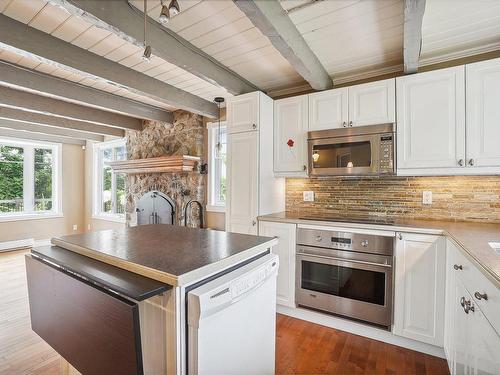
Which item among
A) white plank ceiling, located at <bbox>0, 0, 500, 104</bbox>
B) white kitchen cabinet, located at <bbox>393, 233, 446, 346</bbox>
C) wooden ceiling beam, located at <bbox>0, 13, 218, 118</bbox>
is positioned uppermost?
white plank ceiling, located at <bbox>0, 0, 500, 104</bbox>

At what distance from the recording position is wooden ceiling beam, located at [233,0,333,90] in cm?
149

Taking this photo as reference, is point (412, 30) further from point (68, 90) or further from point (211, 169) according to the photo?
point (68, 90)

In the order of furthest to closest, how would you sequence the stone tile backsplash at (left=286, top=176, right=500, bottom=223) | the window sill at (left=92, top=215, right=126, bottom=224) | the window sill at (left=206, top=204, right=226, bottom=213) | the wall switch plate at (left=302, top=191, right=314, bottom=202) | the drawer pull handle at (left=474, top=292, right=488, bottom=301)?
the window sill at (left=92, top=215, right=126, bottom=224)
the window sill at (left=206, top=204, right=226, bottom=213)
the wall switch plate at (left=302, top=191, right=314, bottom=202)
the stone tile backsplash at (left=286, top=176, right=500, bottom=223)
the drawer pull handle at (left=474, top=292, right=488, bottom=301)

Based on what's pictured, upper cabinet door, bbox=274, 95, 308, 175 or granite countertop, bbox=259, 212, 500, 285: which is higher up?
upper cabinet door, bbox=274, 95, 308, 175

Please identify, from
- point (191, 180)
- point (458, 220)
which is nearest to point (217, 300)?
point (458, 220)

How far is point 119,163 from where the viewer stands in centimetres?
481

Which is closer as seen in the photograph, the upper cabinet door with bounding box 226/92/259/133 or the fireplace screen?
the upper cabinet door with bounding box 226/92/259/133

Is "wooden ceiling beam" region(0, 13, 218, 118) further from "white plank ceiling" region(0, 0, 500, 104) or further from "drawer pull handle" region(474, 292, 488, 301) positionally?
"drawer pull handle" region(474, 292, 488, 301)

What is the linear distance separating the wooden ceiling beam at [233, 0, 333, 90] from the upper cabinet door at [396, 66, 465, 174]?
736 mm

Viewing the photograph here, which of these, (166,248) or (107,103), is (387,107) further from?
(107,103)

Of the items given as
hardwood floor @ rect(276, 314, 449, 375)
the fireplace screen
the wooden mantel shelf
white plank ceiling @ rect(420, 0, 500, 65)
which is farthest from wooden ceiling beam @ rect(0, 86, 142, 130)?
white plank ceiling @ rect(420, 0, 500, 65)

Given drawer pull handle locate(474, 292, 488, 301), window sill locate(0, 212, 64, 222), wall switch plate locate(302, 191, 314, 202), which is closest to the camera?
drawer pull handle locate(474, 292, 488, 301)

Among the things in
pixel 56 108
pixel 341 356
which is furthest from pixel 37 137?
pixel 341 356

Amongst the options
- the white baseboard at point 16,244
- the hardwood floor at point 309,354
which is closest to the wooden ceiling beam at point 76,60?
the hardwood floor at point 309,354
